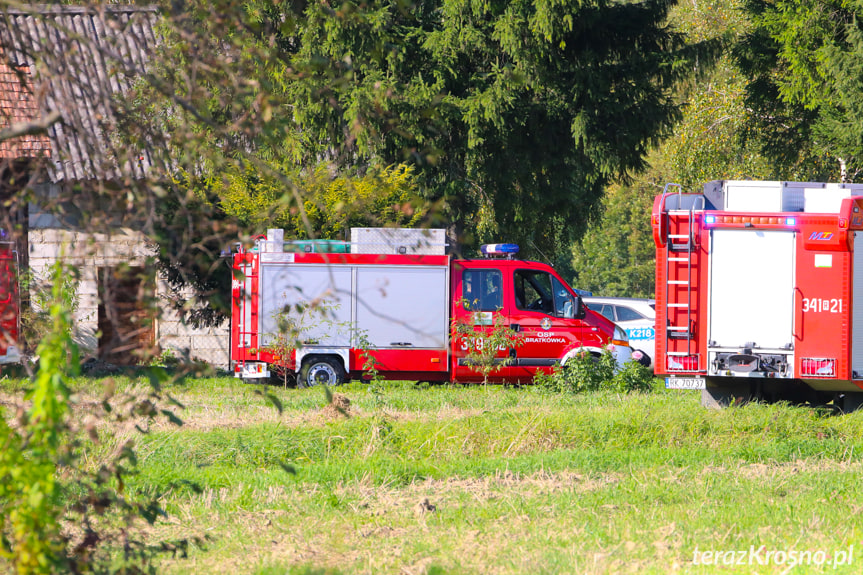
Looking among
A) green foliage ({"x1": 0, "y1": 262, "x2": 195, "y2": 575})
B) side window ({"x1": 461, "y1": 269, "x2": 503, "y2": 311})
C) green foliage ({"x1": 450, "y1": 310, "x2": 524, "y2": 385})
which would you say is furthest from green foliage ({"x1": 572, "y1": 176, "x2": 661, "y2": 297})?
green foliage ({"x1": 0, "y1": 262, "x2": 195, "y2": 575})

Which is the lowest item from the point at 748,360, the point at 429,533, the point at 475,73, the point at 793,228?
the point at 429,533

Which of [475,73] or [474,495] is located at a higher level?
[475,73]

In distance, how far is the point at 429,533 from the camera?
290 inches

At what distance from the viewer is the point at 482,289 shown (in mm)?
17109

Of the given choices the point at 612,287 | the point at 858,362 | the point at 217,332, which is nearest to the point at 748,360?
the point at 858,362

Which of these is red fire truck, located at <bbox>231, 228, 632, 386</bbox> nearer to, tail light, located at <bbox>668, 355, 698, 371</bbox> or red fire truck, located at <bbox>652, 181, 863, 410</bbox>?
tail light, located at <bbox>668, 355, 698, 371</bbox>

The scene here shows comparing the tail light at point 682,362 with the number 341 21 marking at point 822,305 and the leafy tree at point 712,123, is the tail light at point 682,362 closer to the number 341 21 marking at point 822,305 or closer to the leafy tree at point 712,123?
the number 341 21 marking at point 822,305

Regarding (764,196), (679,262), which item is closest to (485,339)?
(679,262)

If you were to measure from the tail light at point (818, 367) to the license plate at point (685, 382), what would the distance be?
128cm

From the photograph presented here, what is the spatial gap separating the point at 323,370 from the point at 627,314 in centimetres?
754

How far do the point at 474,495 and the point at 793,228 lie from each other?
6.65 metres

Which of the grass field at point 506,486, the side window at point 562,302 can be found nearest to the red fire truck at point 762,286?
the grass field at point 506,486

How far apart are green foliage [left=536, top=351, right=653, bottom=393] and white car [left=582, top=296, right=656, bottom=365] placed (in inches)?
190

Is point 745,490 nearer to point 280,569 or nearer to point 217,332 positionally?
point 280,569
